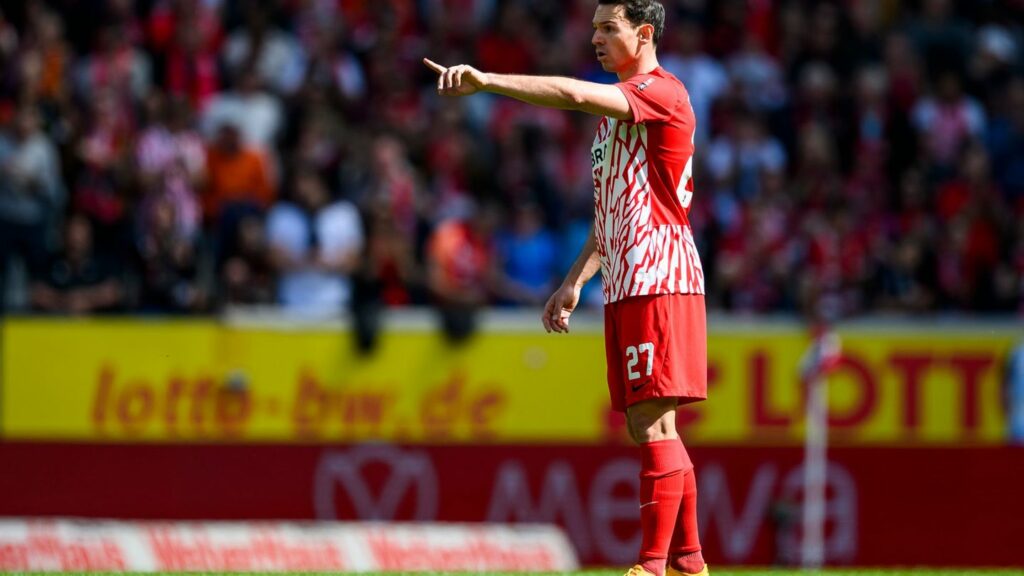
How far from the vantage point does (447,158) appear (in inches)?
623

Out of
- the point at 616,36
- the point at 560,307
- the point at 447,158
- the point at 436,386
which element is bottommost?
the point at 436,386

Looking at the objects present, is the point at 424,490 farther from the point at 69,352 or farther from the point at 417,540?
the point at 69,352

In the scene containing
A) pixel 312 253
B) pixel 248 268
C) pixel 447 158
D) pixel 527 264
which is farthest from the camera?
pixel 447 158

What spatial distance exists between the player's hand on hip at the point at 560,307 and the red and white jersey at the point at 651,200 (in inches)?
13.0

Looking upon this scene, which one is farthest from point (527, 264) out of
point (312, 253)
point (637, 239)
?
point (637, 239)

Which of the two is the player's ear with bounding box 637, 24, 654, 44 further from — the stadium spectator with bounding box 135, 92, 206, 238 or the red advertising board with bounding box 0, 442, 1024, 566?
the stadium spectator with bounding box 135, 92, 206, 238

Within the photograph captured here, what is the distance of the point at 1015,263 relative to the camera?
617 inches

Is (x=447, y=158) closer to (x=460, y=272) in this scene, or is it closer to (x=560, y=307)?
(x=460, y=272)

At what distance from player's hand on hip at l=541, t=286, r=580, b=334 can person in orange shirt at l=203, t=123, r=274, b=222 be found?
8253 millimetres

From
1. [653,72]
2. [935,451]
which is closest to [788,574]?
[653,72]

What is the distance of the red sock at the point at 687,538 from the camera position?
679 cm

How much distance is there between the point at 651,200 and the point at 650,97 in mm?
436

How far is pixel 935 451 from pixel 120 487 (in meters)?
6.46

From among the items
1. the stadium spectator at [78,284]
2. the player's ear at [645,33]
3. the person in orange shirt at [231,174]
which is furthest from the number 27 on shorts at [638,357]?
the person in orange shirt at [231,174]
